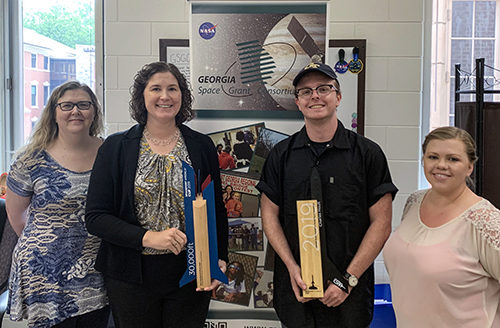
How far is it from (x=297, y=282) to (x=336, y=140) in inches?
20.3

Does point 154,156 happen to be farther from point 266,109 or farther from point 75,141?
point 266,109

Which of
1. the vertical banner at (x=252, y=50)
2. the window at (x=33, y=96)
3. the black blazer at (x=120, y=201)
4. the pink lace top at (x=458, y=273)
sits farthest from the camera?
the window at (x=33, y=96)

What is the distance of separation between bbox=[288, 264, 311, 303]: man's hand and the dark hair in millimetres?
712

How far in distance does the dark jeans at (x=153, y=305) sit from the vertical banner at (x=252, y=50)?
0.79 m

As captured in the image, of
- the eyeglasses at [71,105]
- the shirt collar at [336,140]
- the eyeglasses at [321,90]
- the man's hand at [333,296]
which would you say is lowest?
the man's hand at [333,296]

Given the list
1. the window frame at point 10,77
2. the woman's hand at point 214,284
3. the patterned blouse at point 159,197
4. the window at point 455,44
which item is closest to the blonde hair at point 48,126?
the patterned blouse at point 159,197

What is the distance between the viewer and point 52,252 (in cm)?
183

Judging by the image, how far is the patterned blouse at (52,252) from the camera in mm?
1820

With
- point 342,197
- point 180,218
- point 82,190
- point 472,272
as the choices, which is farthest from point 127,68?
point 472,272

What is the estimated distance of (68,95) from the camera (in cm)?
191

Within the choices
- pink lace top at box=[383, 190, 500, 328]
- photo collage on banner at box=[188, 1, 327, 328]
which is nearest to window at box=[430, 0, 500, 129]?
photo collage on banner at box=[188, 1, 327, 328]

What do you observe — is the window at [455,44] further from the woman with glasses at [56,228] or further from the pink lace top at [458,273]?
the woman with glasses at [56,228]

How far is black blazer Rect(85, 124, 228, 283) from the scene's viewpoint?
5.44 ft

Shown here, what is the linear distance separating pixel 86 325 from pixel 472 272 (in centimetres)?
147
